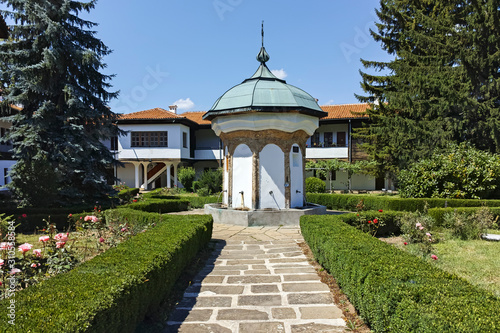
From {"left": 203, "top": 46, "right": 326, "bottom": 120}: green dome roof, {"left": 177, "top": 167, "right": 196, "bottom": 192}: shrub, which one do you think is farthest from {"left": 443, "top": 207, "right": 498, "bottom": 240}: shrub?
{"left": 177, "top": 167, "right": 196, "bottom": 192}: shrub

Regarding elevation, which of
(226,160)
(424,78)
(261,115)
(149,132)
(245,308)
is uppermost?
(424,78)

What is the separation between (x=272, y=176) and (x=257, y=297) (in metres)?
6.72

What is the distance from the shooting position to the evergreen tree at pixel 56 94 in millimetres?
13375

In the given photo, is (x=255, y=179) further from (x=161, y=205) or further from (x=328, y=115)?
(x=328, y=115)

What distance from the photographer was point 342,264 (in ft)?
15.7

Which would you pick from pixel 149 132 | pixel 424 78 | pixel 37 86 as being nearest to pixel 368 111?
pixel 424 78

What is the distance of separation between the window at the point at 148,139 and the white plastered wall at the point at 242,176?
16189 mm

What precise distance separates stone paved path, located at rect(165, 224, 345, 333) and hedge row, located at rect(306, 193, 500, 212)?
669cm

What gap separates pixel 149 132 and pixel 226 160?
16.3m

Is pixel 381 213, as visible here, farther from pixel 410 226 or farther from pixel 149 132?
pixel 149 132

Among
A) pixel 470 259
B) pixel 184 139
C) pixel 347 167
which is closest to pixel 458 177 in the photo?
pixel 470 259

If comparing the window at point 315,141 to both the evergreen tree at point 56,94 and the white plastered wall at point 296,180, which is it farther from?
the evergreen tree at point 56,94

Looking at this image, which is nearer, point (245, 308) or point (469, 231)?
point (245, 308)

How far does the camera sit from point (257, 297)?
477 cm
